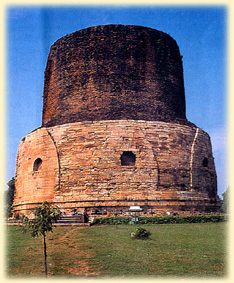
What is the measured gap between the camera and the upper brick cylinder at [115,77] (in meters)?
22.2

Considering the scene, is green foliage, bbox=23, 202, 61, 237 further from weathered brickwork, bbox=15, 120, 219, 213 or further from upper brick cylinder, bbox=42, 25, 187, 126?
upper brick cylinder, bbox=42, 25, 187, 126

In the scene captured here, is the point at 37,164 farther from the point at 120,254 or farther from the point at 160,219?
the point at 120,254

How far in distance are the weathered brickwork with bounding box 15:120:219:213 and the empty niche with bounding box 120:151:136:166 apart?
31 cm

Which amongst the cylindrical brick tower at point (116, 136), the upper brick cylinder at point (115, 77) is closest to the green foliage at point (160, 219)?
the cylindrical brick tower at point (116, 136)

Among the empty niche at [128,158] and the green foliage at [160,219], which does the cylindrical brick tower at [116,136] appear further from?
the green foliage at [160,219]

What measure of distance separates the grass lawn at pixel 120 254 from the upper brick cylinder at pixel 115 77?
30.9 feet

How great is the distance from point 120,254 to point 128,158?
10151 mm

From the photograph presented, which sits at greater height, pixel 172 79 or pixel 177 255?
pixel 172 79

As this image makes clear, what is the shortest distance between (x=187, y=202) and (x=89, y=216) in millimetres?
6145

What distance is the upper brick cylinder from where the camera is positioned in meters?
22.2

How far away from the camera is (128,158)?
2056 centimetres

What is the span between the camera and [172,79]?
2416 cm

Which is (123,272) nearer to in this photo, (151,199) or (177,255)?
(177,255)

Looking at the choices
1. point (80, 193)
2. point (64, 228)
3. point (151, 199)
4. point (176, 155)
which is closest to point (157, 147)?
point (176, 155)
